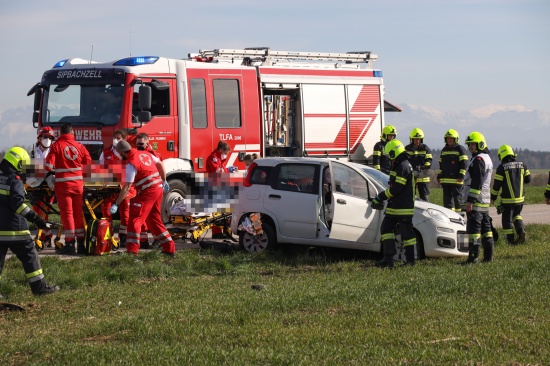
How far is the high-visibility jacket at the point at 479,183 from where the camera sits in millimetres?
13656

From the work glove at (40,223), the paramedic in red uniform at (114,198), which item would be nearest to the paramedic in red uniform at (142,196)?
the paramedic in red uniform at (114,198)

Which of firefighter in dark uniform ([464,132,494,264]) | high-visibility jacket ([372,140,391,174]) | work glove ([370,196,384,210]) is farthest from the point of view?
high-visibility jacket ([372,140,391,174])

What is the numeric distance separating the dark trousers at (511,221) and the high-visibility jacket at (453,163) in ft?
6.98

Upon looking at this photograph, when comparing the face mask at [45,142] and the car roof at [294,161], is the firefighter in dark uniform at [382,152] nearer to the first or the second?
the car roof at [294,161]

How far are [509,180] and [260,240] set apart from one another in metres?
4.59

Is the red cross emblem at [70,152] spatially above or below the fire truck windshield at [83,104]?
below

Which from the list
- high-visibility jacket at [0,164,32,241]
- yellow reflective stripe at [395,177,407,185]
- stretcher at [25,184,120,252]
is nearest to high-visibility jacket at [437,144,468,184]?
yellow reflective stripe at [395,177,407,185]

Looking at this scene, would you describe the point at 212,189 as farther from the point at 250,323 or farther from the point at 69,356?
the point at 69,356

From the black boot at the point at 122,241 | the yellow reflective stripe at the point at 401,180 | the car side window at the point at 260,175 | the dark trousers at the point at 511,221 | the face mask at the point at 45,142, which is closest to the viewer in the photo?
the yellow reflective stripe at the point at 401,180

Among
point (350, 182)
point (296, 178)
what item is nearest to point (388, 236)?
point (350, 182)

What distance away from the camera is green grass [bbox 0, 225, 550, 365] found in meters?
7.86

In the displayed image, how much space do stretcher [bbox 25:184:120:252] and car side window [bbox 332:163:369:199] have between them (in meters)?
3.57

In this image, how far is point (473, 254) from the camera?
44.6 feet

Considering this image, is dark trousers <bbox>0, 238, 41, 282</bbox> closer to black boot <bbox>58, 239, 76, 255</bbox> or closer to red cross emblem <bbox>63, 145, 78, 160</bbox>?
black boot <bbox>58, 239, 76, 255</bbox>
